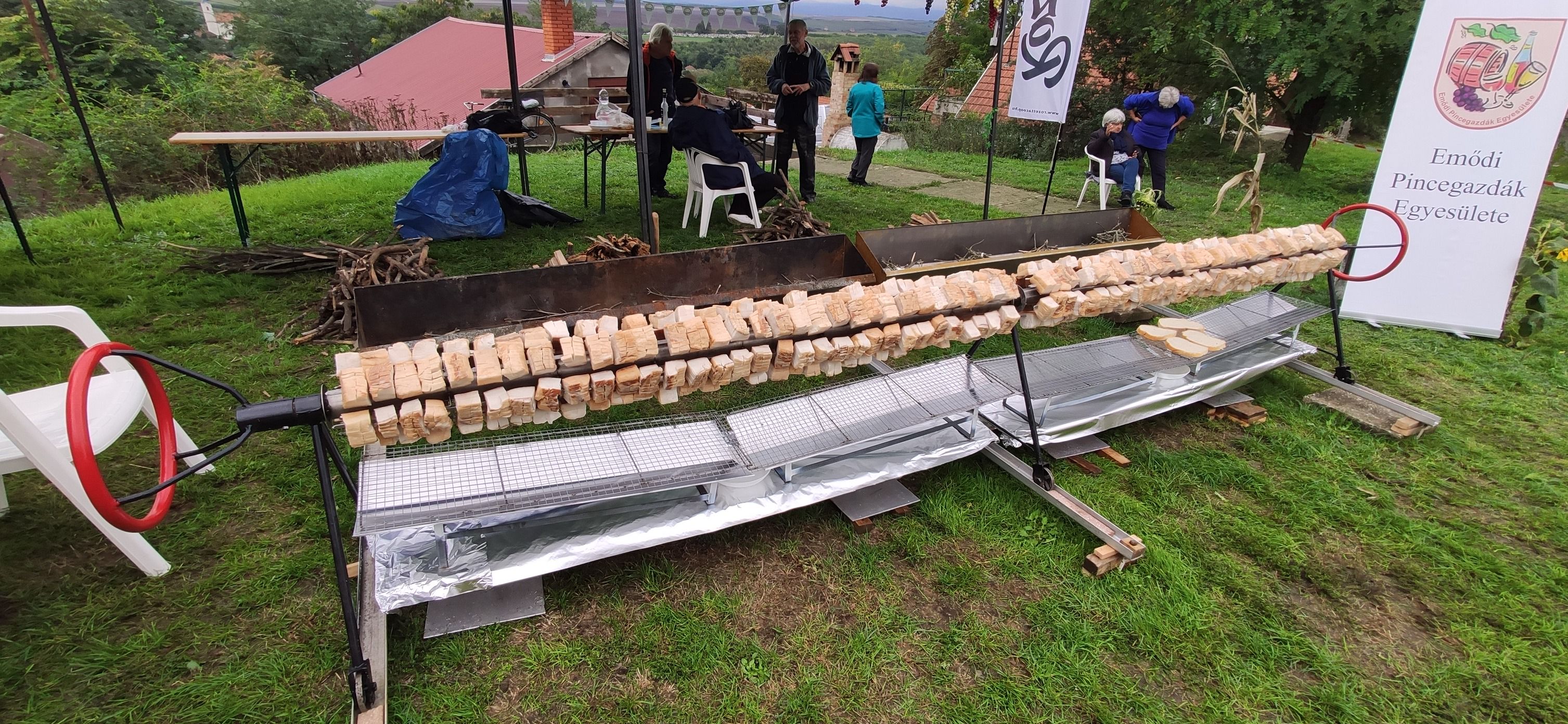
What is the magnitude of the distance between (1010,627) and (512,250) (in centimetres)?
483

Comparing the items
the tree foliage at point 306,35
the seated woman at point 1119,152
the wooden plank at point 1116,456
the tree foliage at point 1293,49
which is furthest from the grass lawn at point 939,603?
the tree foliage at point 306,35

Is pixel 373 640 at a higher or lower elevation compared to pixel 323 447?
lower

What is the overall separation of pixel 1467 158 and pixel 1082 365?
333cm

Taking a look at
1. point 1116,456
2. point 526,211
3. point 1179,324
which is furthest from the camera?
point 526,211

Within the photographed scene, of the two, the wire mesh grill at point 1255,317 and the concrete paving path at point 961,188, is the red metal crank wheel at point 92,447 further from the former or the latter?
the concrete paving path at point 961,188

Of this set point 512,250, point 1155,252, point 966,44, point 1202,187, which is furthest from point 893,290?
point 966,44

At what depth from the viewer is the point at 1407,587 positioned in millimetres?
2490

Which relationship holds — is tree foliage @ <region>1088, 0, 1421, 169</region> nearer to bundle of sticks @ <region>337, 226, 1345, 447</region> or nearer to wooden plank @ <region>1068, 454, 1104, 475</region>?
bundle of sticks @ <region>337, 226, 1345, 447</region>

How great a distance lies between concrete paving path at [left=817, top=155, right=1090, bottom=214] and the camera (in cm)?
832

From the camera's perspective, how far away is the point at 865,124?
29.9 ft

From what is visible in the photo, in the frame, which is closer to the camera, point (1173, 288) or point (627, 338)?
point (627, 338)

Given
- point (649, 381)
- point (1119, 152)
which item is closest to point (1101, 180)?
point (1119, 152)

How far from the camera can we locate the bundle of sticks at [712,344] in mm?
1836

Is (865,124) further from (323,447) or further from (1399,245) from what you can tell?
(323,447)
